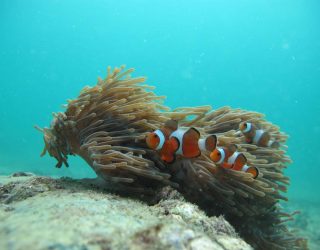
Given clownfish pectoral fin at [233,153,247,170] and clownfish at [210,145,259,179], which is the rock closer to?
clownfish at [210,145,259,179]

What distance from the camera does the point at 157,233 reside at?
1.59 metres

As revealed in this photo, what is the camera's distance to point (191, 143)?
290cm

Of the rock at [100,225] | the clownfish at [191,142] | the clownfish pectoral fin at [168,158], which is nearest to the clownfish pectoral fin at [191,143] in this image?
the clownfish at [191,142]

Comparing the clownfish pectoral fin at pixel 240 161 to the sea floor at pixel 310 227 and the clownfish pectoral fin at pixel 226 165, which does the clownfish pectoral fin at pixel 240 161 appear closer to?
the clownfish pectoral fin at pixel 226 165

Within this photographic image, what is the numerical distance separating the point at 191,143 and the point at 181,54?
104841mm

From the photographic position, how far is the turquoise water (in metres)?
83.4

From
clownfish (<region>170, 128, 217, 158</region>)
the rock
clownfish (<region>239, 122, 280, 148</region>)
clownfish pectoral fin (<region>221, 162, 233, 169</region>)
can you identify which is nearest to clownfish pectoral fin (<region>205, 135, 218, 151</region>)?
clownfish (<region>170, 128, 217, 158</region>)

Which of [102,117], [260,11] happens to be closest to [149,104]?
[102,117]

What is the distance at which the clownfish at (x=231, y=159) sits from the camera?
9.68ft

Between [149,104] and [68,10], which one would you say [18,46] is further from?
[149,104]

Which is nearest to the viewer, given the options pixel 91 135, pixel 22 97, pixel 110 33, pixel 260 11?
pixel 91 135

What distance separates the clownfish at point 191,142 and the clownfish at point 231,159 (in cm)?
8

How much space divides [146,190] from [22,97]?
12223 cm

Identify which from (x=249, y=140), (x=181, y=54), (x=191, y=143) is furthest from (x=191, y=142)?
(x=181, y=54)
